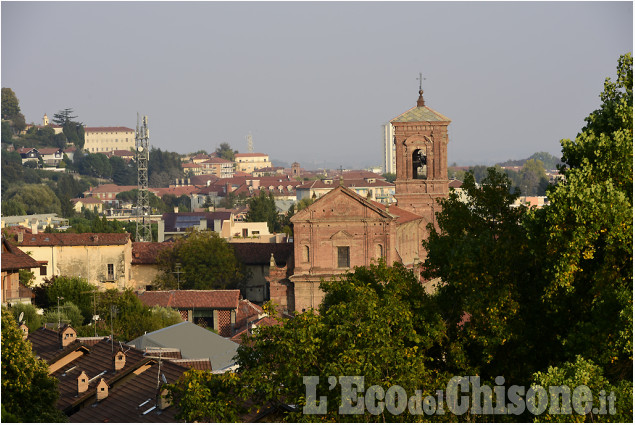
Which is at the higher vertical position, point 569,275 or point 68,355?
point 569,275

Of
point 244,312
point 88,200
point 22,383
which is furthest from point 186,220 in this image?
point 22,383

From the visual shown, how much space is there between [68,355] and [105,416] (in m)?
6.66

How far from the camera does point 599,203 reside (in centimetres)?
1895

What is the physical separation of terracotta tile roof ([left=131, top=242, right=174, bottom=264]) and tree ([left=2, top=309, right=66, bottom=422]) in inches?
1541

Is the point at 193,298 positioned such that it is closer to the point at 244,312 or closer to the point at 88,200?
the point at 244,312

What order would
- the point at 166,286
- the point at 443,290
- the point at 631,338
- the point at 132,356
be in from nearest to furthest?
the point at 631,338, the point at 443,290, the point at 132,356, the point at 166,286

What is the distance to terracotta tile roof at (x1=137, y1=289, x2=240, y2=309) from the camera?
52.4 meters

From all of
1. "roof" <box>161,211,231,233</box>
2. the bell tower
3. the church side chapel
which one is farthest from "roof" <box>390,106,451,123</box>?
"roof" <box>161,211,231,233</box>

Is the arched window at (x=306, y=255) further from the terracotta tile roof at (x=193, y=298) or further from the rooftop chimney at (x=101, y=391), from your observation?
the rooftop chimney at (x=101, y=391)

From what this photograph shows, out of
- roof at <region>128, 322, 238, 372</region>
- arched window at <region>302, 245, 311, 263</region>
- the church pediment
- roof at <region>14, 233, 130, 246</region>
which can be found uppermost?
the church pediment

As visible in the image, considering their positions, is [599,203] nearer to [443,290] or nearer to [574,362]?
[574,362]

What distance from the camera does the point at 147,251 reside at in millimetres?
62906

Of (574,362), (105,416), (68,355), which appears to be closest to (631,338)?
(574,362)

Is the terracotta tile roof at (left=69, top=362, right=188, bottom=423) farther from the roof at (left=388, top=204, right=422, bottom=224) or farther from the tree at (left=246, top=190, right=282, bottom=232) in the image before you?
the tree at (left=246, top=190, right=282, bottom=232)
